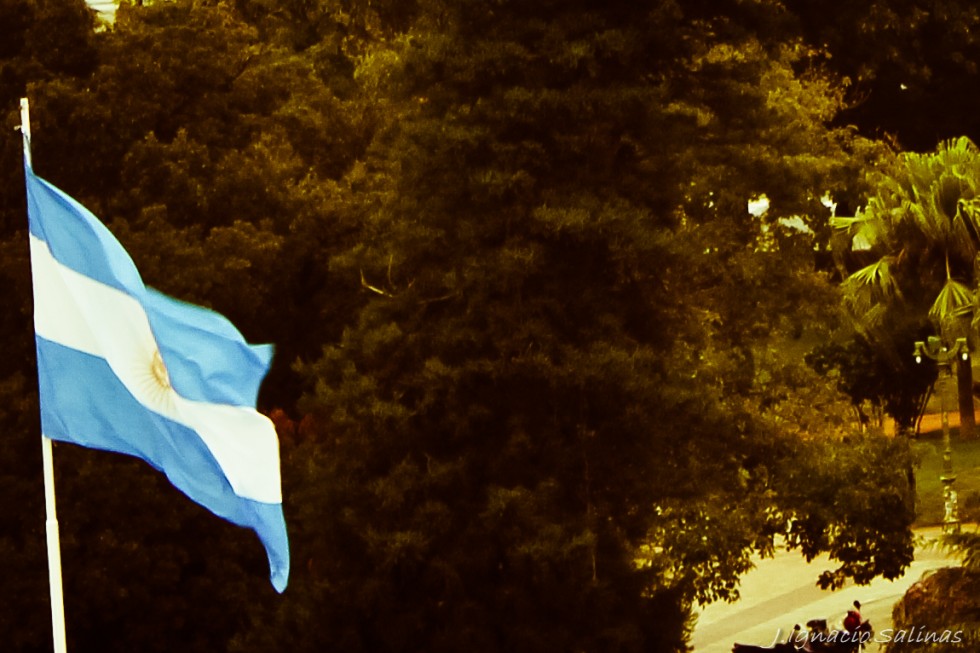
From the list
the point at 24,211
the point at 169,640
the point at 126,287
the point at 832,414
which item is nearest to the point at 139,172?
the point at 24,211

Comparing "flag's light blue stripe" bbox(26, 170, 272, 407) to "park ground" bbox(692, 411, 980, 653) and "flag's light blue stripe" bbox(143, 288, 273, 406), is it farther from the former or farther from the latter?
"park ground" bbox(692, 411, 980, 653)

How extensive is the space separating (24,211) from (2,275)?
1.09m

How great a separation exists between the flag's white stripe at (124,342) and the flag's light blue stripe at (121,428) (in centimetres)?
7

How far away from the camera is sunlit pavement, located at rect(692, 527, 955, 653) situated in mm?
26203

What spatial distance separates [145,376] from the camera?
916cm

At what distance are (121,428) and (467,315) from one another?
316 inches

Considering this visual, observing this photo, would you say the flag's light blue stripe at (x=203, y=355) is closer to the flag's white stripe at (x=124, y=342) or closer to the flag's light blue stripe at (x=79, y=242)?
the flag's white stripe at (x=124, y=342)

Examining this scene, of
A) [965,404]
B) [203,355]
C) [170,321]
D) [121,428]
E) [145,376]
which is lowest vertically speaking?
[965,404]

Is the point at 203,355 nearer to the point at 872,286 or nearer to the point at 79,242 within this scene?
the point at 79,242

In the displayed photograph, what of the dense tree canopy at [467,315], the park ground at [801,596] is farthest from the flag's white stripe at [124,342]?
the park ground at [801,596]

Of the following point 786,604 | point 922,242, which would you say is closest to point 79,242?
point 922,242

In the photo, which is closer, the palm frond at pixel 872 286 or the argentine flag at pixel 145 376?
the argentine flag at pixel 145 376

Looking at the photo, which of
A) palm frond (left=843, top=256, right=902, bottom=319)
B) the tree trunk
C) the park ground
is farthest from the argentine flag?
the tree trunk

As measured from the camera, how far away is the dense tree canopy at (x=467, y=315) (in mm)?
16688
